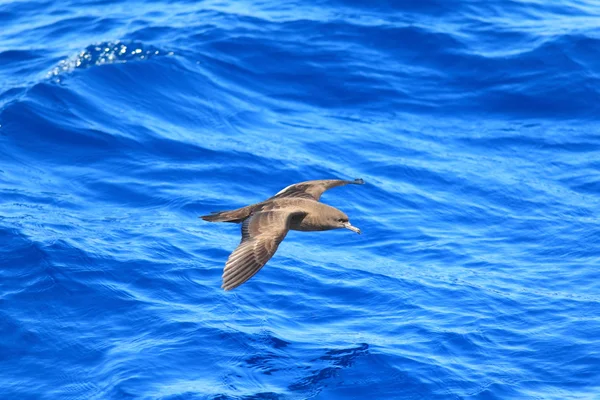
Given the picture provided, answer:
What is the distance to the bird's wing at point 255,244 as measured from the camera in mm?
8672

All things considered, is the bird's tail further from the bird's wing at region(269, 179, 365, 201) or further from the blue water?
the blue water

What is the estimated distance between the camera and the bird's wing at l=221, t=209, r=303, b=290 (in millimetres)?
8672

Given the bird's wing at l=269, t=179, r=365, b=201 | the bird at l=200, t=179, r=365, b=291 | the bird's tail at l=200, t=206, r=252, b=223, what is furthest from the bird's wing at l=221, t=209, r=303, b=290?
the bird's wing at l=269, t=179, r=365, b=201

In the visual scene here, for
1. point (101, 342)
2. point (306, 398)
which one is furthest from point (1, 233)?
point (306, 398)

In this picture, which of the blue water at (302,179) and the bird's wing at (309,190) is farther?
the bird's wing at (309,190)

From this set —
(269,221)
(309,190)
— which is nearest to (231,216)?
(269,221)

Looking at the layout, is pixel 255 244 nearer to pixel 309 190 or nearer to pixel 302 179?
pixel 309 190

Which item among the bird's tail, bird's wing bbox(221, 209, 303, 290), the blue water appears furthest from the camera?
the blue water

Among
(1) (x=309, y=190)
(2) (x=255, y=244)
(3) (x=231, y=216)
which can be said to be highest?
(1) (x=309, y=190)

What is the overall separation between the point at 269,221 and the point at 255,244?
437 mm

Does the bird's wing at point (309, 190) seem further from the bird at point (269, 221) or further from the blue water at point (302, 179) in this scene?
the blue water at point (302, 179)

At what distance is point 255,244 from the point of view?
9070 millimetres

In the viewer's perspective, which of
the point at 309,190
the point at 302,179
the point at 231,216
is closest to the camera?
the point at 231,216

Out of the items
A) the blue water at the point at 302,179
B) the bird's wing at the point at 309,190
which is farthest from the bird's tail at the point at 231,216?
the blue water at the point at 302,179
